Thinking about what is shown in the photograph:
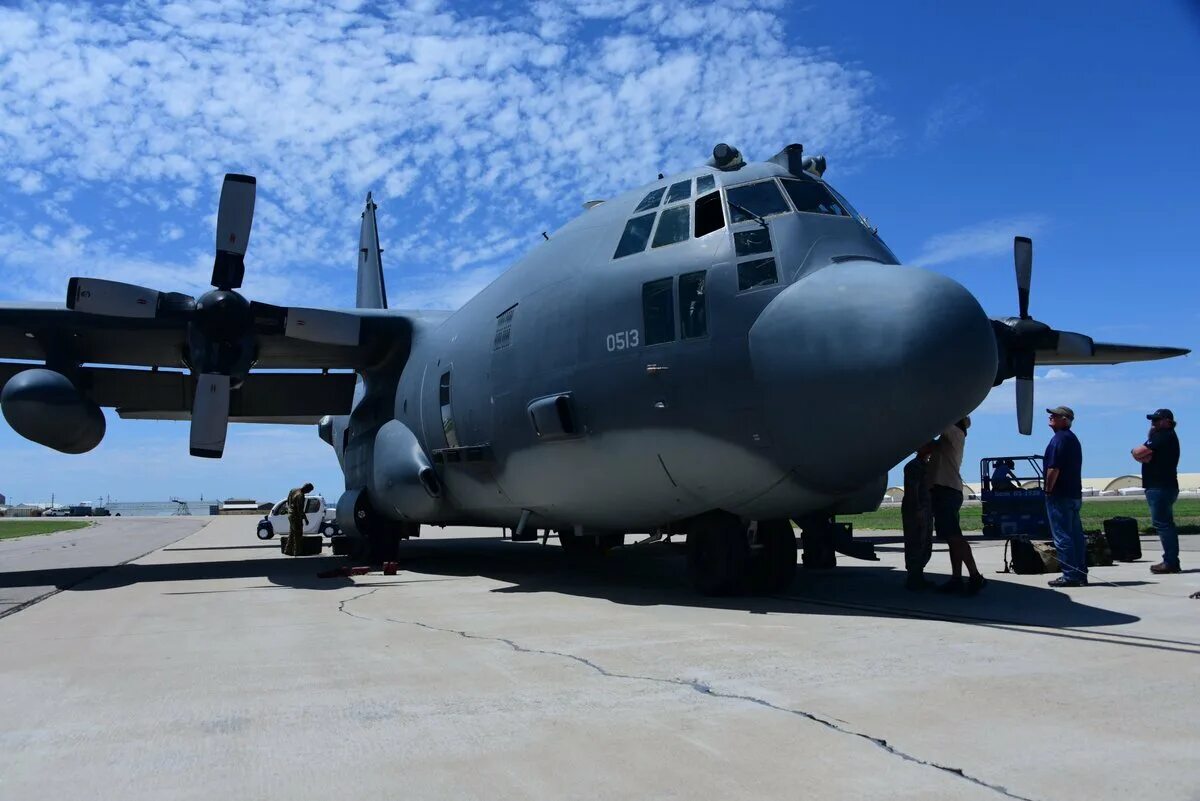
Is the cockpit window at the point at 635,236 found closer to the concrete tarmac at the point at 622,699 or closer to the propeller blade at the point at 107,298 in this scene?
the concrete tarmac at the point at 622,699

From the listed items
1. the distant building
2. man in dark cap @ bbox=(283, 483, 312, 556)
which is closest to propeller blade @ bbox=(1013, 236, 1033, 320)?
man in dark cap @ bbox=(283, 483, 312, 556)

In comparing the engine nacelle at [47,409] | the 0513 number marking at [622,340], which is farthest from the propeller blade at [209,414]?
the 0513 number marking at [622,340]

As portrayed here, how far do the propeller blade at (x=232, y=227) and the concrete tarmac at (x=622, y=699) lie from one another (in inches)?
231

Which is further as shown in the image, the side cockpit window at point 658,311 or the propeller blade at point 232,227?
the propeller blade at point 232,227

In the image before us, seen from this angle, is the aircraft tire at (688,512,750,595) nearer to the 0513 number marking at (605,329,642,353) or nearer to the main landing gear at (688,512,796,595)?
the main landing gear at (688,512,796,595)

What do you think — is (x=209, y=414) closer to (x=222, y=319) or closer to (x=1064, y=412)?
(x=222, y=319)

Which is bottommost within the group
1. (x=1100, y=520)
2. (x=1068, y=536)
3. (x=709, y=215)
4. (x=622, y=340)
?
(x=1068, y=536)

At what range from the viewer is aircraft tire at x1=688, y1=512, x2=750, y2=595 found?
9.44m

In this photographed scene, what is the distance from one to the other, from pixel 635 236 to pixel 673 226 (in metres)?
0.52

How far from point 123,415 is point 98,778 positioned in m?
17.9

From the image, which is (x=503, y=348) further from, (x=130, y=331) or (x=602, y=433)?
(x=130, y=331)

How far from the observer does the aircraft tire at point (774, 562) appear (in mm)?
9883

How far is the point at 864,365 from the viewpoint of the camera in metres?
7.61

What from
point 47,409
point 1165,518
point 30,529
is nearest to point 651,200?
point 1165,518
